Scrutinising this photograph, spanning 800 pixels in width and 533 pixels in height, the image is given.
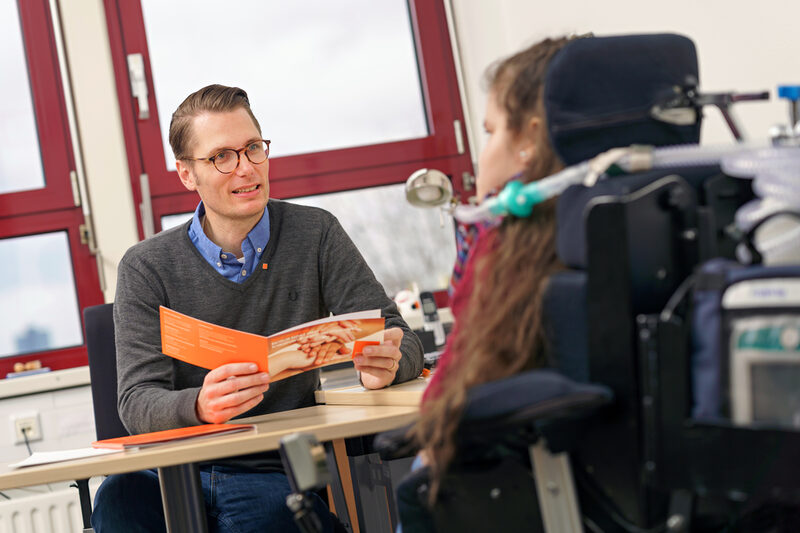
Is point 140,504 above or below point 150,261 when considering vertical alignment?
below

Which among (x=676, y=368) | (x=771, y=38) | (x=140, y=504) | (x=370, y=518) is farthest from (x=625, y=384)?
(x=370, y=518)

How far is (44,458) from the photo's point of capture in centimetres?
138

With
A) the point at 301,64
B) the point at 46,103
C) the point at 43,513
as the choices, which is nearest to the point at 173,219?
the point at 46,103

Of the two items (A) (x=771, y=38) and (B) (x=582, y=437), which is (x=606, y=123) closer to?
(B) (x=582, y=437)

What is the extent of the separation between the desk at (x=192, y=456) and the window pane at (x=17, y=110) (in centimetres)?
219

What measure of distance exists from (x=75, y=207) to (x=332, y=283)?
5.55ft

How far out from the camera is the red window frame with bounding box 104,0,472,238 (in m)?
3.32

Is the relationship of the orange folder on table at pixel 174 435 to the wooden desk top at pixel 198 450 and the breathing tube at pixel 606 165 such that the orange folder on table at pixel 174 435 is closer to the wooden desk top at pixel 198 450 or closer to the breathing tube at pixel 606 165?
the wooden desk top at pixel 198 450

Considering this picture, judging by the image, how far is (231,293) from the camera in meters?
1.93

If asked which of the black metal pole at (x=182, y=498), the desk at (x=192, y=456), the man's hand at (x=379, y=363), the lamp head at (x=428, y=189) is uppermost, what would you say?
the lamp head at (x=428, y=189)

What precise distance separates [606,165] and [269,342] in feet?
2.40

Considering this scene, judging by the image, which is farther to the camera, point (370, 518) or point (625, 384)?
point (370, 518)

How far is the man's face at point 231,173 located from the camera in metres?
1.98

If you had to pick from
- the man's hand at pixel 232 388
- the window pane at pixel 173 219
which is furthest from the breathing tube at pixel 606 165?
the window pane at pixel 173 219
